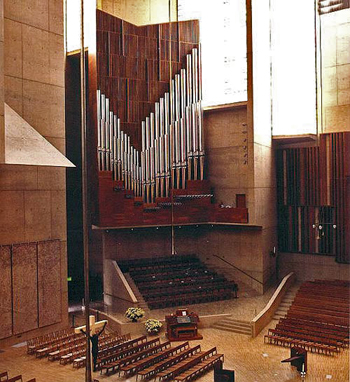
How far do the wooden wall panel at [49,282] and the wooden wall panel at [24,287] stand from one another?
16 cm

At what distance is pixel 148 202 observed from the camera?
17.0 m

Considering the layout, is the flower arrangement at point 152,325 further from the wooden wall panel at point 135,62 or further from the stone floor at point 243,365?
the wooden wall panel at point 135,62

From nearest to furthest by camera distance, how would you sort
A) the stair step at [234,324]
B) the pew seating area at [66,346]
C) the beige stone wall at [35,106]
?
the pew seating area at [66,346] → the beige stone wall at [35,106] → the stair step at [234,324]

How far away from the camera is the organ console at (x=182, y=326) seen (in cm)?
1345

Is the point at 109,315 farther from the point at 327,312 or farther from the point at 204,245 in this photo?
the point at 327,312

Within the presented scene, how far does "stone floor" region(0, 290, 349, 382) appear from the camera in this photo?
415 inches

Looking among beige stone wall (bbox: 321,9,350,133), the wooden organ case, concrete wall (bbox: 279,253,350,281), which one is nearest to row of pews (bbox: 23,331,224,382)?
the wooden organ case

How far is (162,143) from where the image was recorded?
1703 cm

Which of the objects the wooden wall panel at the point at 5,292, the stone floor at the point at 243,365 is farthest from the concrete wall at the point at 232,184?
the wooden wall panel at the point at 5,292

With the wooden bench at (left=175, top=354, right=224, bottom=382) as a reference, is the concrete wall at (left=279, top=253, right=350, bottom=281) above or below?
above

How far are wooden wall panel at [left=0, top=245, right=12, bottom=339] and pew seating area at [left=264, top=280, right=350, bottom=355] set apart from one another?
22.9 feet

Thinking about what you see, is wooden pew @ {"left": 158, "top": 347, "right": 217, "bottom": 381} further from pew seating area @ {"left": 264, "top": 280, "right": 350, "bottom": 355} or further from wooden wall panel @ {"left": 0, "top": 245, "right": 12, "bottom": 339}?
wooden wall panel @ {"left": 0, "top": 245, "right": 12, "bottom": 339}

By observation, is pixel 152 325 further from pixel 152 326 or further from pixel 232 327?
Answer: pixel 232 327

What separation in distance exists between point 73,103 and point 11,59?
23.2 ft
